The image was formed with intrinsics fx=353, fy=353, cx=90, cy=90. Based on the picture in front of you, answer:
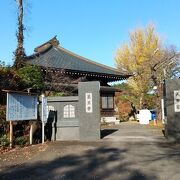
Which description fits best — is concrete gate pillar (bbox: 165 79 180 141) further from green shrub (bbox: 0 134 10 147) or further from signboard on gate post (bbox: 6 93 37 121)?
green shrub (bbox: 0 134 10 147)

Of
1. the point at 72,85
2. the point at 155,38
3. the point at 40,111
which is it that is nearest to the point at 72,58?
the point at 72,85

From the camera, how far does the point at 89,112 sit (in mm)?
14836

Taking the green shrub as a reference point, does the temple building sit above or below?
above

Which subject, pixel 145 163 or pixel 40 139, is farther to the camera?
pixel 40 139

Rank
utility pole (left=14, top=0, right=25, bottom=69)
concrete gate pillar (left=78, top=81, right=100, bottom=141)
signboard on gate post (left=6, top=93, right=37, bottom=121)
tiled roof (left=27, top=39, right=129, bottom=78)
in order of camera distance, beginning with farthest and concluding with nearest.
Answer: tiled roof (left=27, top=39, right=129, bottom=78) → utility pole (left=14, top=0, right=25, bottom=69) → concrete gate pillar (left=78, top=81, right=100, bottom=141) → signboard on gate post (left=6, top=93, right=37, bottom=121)

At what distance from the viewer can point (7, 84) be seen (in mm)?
14953

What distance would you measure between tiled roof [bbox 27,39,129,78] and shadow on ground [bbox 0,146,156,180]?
52.2 feet

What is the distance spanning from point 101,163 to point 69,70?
17605mm

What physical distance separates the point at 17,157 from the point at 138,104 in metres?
39.8

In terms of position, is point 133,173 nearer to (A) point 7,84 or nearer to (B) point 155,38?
(A) point 7,84

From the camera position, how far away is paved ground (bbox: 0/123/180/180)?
8156mm

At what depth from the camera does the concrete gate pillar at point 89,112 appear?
14812 millimetres

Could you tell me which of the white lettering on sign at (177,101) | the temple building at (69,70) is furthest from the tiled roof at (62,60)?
the white lettering on sign at (177,101)

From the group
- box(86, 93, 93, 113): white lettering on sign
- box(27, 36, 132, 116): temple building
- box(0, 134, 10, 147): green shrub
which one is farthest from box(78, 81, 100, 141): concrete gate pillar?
box(27, 36, 132, 116): temple building
